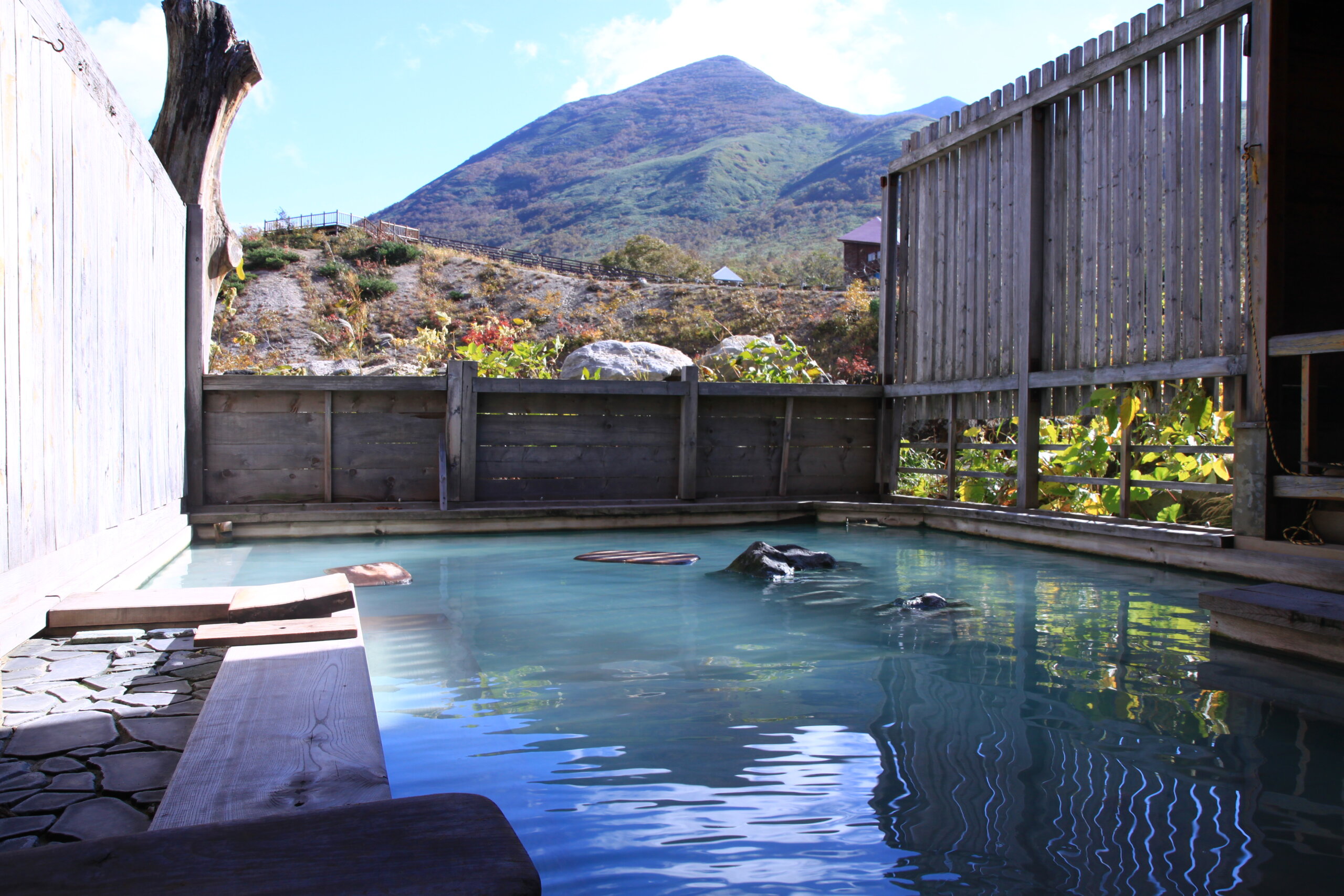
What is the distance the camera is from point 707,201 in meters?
88.7

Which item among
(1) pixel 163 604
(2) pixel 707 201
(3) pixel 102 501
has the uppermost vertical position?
(2) pixel 707 201

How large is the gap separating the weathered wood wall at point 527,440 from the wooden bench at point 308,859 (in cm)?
606

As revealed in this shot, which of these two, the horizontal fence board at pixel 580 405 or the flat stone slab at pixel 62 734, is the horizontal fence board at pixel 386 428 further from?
the flat stone slab at pixel 62 734

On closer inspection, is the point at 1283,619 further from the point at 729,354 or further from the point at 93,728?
the point at 729,354

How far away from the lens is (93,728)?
234 centimetres

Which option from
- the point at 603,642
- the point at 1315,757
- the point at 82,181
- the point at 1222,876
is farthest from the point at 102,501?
the point at 1315,757

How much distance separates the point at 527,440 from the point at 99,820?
6.08m

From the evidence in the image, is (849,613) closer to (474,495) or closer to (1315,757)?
(1315,757)

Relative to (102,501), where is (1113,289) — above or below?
above

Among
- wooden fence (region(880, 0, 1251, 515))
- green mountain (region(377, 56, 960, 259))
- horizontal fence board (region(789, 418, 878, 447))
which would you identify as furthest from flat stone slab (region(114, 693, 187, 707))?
green mountain (region(377, 56, 960, 259))

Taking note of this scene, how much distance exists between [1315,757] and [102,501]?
458cm

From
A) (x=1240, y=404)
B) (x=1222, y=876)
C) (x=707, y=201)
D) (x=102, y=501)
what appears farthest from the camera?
(x=707, y=201)

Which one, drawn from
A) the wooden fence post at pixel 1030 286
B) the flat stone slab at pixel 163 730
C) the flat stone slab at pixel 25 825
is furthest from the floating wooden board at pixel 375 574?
the wooden fence post at pixel 1030 286

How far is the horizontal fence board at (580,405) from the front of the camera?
25.3 ft
